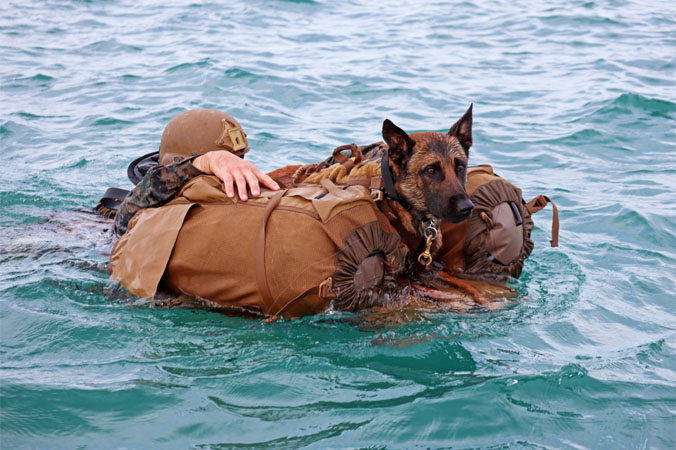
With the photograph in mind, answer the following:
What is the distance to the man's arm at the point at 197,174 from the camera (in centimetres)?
485

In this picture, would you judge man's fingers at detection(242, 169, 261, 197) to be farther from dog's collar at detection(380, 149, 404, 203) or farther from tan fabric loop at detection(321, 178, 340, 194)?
dog's collar at detection(380, 149, 404, 203)

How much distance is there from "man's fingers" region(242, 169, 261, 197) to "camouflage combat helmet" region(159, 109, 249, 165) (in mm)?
697

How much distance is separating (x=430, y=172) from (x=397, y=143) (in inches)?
11.7

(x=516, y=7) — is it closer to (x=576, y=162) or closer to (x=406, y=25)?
(x=406, y=25)

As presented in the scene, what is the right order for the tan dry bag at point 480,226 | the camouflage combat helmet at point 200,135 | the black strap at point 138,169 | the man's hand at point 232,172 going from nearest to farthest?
the man's hand at point 232,172 < the tan dry bag at point 480,226 < the camouflage combat helmet at point 200,135 < the black strap at point 138,169

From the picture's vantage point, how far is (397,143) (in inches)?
180

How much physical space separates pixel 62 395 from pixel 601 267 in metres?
4.80

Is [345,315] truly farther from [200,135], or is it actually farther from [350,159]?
[200,135]

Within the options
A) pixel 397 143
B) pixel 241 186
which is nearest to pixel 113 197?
pixel 241 186

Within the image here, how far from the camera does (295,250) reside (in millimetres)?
4426

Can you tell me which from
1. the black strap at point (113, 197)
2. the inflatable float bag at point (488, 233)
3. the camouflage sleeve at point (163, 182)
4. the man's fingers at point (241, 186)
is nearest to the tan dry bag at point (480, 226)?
the inflatable float bag at point (488, 233)

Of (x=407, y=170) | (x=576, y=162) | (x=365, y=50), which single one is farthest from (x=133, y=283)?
(x=365, y=50)

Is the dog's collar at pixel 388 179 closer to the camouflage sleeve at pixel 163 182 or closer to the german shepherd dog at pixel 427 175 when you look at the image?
the german shepherd dog at pixel 427 175

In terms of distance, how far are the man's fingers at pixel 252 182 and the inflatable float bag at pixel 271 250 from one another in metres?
0.09
